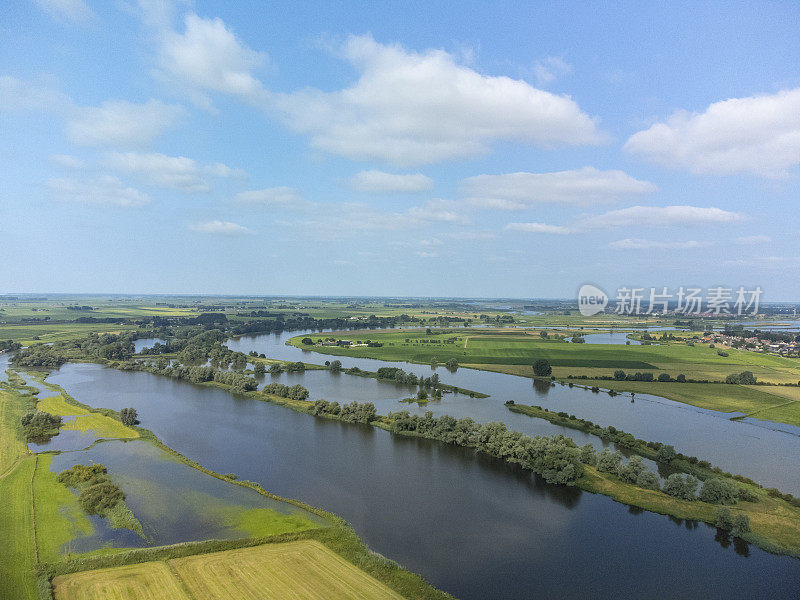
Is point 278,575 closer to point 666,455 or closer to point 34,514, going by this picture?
point 34,514

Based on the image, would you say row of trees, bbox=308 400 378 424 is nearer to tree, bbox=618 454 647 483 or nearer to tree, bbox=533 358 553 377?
tree, bbox=618 454 647 483

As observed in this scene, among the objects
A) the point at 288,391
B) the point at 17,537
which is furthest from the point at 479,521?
the point at 288,391

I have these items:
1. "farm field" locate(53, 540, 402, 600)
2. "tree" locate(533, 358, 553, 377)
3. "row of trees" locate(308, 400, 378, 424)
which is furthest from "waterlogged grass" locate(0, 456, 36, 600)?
"tree" locate(533, 358, 553, 377)

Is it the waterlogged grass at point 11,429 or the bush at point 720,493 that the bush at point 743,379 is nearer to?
the bush at point 720,493

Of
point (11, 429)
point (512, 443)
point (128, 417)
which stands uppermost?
point (512, 443)

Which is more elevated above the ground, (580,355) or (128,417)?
(580,355)

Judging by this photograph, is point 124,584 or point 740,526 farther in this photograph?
point 740,526
